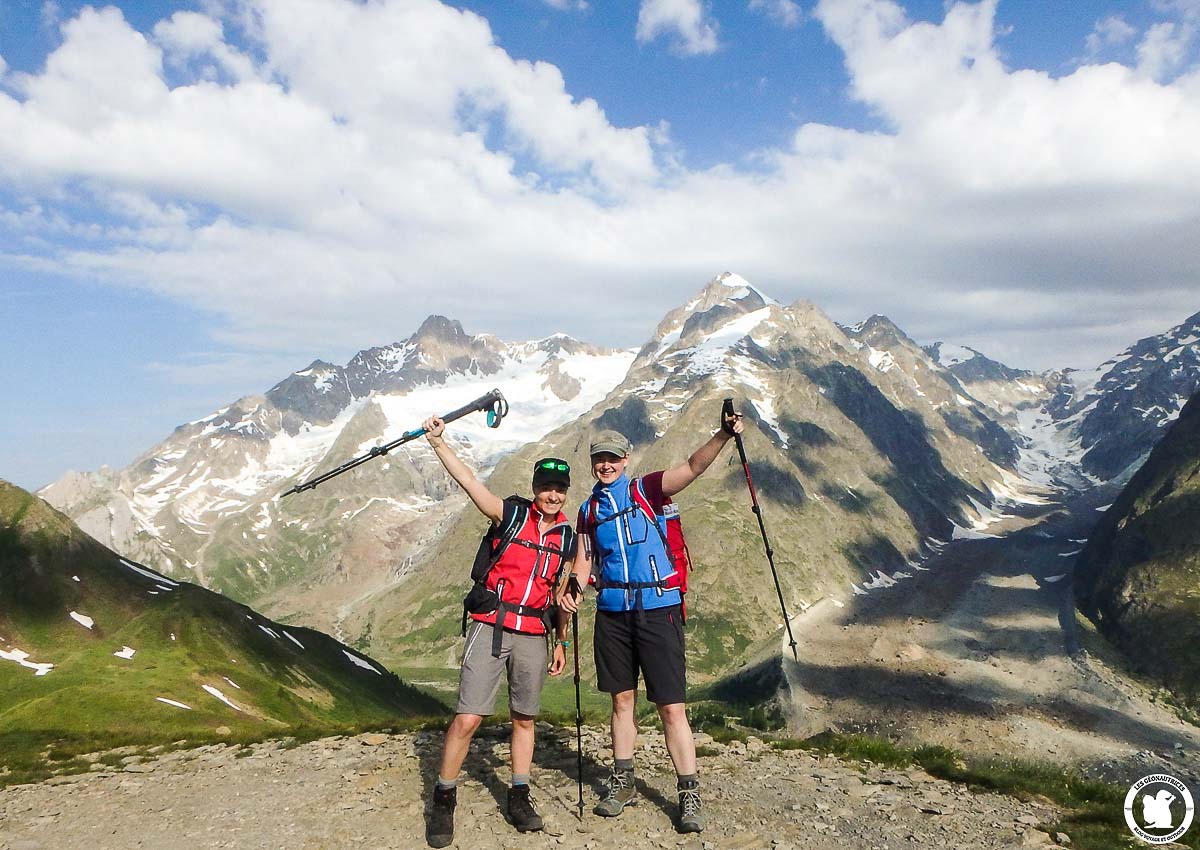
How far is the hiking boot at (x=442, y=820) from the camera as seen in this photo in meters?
10.8

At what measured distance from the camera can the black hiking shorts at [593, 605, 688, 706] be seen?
10.8m

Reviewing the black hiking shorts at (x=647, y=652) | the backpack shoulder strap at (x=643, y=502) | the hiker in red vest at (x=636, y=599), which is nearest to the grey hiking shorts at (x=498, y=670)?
the hiker in red vest at (x=636, y=599)

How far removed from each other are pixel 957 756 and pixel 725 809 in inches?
271

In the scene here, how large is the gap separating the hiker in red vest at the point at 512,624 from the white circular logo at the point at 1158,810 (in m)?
9.29

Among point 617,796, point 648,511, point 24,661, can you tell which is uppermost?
point 648,511

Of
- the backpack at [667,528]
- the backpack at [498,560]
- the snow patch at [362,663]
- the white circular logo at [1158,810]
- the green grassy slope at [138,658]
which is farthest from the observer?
the snow patch at [362,663]

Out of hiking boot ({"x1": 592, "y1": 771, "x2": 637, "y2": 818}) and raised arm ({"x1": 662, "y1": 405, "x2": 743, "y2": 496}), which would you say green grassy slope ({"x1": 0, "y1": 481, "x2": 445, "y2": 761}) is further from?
raised arm ({"x1": 662, "y1": 405, "x2": 743, "y2": 496})

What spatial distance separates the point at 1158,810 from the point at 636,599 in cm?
887

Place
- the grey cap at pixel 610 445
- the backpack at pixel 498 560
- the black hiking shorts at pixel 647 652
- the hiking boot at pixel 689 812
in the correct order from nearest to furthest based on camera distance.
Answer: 1. the hiking boot at pixel 689 812
2. the black hiking shorts at pixel 647 652
3. the backpack at pixel 498 560
4. the grey cap at pixel 610 445

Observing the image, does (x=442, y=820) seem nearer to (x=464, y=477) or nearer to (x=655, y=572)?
(x=655, y=572)

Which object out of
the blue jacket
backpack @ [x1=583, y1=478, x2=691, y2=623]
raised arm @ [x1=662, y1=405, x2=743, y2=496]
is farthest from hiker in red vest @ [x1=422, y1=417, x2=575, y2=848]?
raised arm @ [x1=662, y1=405, x2=743, y2=496]

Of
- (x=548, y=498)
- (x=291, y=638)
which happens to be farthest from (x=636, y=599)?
(x=291, y=638)

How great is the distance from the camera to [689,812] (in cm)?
1079

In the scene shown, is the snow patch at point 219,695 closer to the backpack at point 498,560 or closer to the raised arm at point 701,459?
the backpack at point 498,560
